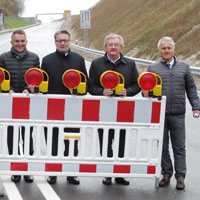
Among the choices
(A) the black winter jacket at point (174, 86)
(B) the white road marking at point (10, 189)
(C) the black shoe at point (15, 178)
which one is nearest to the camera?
(B) the white road marking at point (10, 189)

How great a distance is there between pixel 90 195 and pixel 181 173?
1144 mm

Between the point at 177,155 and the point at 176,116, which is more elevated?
the point at 176,116

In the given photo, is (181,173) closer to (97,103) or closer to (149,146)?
(149,146)

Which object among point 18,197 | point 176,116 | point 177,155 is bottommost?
point 18,197

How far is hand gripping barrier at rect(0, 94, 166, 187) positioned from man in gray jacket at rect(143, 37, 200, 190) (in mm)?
308

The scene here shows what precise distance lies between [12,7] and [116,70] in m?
128

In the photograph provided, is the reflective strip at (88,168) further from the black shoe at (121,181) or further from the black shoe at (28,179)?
the black shoe at (28,179)

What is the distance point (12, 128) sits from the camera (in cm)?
556

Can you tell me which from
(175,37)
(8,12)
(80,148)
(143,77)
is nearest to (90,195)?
(80,148)

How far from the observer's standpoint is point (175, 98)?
573 centimetres

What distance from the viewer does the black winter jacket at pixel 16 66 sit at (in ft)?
19.7

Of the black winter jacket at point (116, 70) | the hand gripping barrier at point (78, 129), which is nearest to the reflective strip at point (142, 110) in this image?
the hand gripping barrier at point (78, 129)

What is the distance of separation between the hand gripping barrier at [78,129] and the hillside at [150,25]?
643 inches

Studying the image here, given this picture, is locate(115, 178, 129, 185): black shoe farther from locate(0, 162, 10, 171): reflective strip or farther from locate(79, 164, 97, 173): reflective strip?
locate(0, 162, 10, 171): reflective strip
